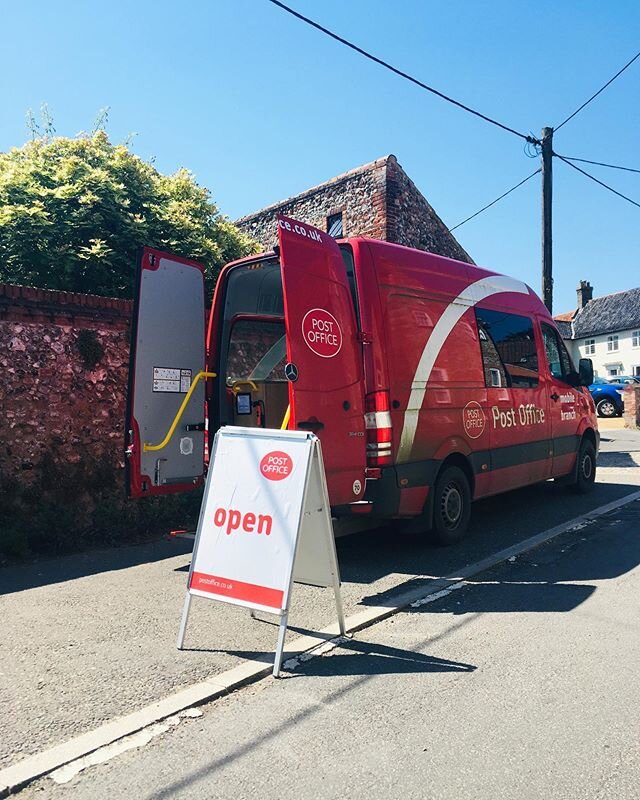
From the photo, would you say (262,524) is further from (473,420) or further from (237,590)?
(473,420)

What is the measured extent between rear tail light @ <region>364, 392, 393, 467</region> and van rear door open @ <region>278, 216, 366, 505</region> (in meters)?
0.10

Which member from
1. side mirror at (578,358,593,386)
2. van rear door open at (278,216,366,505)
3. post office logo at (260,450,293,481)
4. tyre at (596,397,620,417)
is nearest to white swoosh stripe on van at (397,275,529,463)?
van rear door open at (278,216,366,505)

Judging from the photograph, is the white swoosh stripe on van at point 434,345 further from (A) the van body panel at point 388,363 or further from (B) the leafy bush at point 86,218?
(B) the leafy bush at point 86,218

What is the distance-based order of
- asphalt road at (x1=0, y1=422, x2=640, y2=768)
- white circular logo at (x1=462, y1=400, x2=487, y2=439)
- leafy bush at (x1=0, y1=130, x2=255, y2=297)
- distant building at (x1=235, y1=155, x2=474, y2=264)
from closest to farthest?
asphalt road at (x1=0, y1=422, x2=640, y2=768), white circular logo at (x1=462, y1=400, x2=487, y2=439), leafy bush at (x1=0, y1=130, x2=255, y2=297), distant building at (x1=235, y1=155, x2=474, y2=264)

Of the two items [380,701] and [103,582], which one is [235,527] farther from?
[103,582]

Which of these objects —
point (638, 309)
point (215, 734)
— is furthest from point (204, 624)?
point (638, 309)

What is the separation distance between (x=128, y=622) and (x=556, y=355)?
6391 mm

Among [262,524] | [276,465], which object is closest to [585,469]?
[276,465]

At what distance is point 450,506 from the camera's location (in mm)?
6602

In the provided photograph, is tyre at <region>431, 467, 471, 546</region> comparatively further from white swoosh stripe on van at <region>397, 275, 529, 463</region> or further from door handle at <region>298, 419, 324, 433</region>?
door handle at <region>298, 419, 324, 433</region>

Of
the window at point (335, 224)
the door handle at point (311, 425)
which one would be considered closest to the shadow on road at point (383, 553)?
the door handle at point (311, 425)

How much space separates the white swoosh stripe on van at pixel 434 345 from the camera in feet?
19.6

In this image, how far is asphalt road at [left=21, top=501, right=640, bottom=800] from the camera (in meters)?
2.75

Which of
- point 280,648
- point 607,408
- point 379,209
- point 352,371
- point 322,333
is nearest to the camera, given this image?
point 280,648
